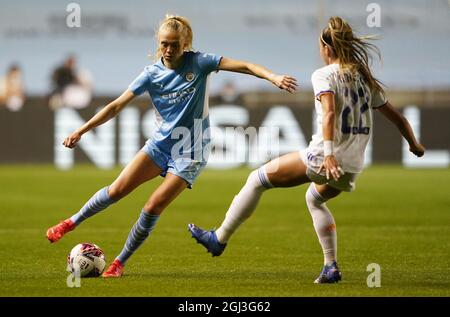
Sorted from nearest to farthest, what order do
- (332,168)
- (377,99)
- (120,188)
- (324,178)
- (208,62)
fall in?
(332,168), (324,178), (377,99), (120,188), (208,62)

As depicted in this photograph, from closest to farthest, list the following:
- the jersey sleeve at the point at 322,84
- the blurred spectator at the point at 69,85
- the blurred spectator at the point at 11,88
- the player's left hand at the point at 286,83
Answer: the jersey sleeve at the point at 322,84 < the player's left hand at the point at 286,83 < the blurred spectator at the point at 11,88 < the blurred spectator at the point at 69,85

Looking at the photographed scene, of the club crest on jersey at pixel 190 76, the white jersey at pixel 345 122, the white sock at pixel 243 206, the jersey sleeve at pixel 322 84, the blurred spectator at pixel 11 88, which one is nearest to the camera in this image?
the jersey sleeve at pixel 322 84

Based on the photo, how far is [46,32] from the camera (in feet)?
87.7

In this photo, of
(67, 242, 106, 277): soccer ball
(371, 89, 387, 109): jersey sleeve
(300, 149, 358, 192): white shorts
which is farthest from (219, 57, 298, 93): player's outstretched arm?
(67, 242, 106, 277): soccer ball

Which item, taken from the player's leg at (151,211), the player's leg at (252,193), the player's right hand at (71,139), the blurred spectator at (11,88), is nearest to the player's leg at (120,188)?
the player's leg at (151,211)

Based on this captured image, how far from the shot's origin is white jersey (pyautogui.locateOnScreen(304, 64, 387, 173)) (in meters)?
6.80

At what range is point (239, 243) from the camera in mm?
10156

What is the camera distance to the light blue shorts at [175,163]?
753 centimetres

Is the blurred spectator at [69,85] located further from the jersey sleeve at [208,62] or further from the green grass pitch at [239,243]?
the jersey sleeve at [208,62]

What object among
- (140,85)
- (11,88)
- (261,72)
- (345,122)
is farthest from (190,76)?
(11,88)

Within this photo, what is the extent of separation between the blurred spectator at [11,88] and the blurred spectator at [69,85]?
0.85 m

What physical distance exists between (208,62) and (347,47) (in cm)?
121

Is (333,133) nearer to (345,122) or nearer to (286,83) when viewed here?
(345,122)
